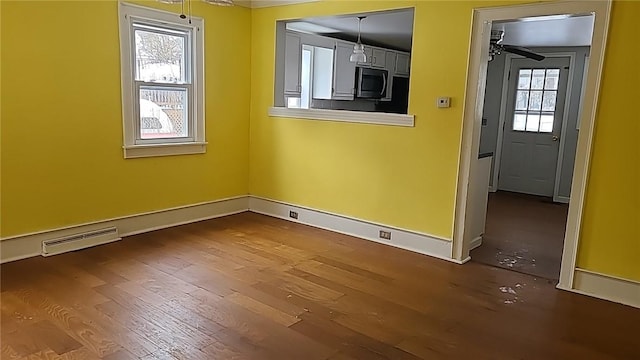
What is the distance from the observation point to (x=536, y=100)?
706 cm

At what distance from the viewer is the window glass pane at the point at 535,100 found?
7.03m

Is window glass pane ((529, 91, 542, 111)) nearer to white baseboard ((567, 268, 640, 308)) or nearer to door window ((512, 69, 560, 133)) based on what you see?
door window ((512, 69, 560, 133))

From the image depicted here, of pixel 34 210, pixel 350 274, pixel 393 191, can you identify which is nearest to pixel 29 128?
pixel 34 210

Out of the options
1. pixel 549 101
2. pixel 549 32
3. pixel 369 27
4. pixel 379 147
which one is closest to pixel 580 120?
pixel 379 147

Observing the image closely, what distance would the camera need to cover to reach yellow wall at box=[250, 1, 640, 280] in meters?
3.15

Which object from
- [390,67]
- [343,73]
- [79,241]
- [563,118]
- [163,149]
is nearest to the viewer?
[79,241]

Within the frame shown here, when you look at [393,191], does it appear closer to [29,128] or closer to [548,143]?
[29,128]

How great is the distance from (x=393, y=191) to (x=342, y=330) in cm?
186

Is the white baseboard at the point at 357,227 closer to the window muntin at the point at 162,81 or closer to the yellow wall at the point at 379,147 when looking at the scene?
the yellow wall at the point at 379,147

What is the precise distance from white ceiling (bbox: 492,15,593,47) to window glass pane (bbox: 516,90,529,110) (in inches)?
28.2

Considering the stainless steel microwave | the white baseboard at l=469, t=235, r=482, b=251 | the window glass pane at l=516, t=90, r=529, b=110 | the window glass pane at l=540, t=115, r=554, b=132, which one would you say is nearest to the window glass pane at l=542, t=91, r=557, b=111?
the window glass pane at l=540, t=115, r=554, b=132

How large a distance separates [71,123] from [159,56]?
1.08 m

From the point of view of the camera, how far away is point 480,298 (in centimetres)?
325

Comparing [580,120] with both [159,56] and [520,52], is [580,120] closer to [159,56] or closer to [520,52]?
[520,52]
